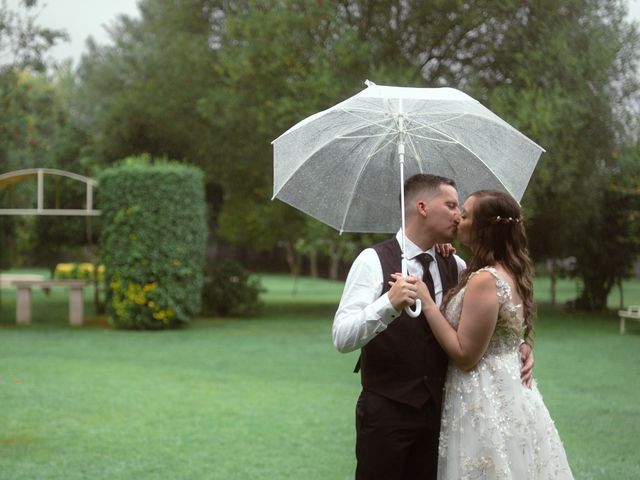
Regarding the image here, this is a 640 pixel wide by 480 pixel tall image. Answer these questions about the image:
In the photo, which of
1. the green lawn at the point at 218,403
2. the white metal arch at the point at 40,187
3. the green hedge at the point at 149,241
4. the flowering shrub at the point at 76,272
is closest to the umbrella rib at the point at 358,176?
the green lawn at the point at 218,403

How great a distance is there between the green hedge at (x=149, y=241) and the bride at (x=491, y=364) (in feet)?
46.2

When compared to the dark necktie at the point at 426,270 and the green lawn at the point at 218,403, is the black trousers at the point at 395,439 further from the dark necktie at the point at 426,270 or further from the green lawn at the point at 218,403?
the green lawn at the point at 218,403

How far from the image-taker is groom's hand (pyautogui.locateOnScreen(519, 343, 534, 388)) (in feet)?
12.9

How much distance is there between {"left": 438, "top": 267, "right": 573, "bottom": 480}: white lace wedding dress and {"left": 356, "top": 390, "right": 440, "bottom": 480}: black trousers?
0.24 feet

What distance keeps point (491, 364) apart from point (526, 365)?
0.98 ft

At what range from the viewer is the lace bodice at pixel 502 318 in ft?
12.1

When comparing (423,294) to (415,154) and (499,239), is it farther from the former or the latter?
(415,154)

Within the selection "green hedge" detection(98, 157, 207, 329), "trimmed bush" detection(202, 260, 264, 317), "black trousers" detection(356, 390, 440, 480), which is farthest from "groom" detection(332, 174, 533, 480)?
"trimmed bush" detection(202, 260, 264, 317)

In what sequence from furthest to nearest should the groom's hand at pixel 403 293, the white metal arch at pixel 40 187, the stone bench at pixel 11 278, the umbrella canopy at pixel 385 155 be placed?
the stone bench at pixel 11 278, the white metal arch at pixel 40 187, the umbrella canopy at pixel 385 155, the groom's hand at pixel 403 293

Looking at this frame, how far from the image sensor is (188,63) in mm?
22938

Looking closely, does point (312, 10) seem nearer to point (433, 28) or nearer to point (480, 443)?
point (433, 28)

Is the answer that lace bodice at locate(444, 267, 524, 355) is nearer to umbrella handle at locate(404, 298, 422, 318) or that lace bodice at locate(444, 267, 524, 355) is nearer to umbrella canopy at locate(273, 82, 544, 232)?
umbrella handle at locate(404, 298, 422, 318)

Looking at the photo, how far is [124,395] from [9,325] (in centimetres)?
980

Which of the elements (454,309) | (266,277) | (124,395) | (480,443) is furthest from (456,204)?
(266,277)
